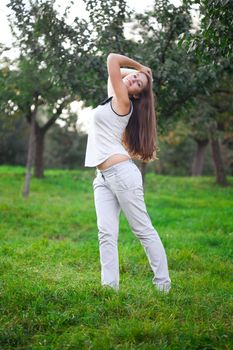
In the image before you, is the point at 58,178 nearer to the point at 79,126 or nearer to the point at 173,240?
the point at 173,240

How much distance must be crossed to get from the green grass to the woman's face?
218 cm

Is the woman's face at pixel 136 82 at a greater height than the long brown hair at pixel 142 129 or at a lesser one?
greater

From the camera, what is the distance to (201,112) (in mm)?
15797

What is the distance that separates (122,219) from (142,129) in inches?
237

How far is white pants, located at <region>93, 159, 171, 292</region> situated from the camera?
4844 millimetres

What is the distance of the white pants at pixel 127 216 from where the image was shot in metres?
4.84

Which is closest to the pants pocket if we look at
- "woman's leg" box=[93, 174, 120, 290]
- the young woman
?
the young woman

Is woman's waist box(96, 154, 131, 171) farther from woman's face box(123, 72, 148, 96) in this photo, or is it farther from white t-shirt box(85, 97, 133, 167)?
woman's face box(123, 72, 148, 96)

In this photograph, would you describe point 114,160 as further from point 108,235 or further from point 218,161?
point 218,161

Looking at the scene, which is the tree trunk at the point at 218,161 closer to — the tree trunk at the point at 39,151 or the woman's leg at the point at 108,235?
the tree trunk at the point at 39,151


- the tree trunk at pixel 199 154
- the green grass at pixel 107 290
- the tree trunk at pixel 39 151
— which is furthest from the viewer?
the tree trunk at pixel 199 154

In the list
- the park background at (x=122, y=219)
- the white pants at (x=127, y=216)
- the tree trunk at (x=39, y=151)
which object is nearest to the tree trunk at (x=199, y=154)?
the park background at (x=122, y=219)

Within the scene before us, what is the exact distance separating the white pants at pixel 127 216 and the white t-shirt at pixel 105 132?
0.52 ft

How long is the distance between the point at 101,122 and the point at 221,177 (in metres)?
16.2
